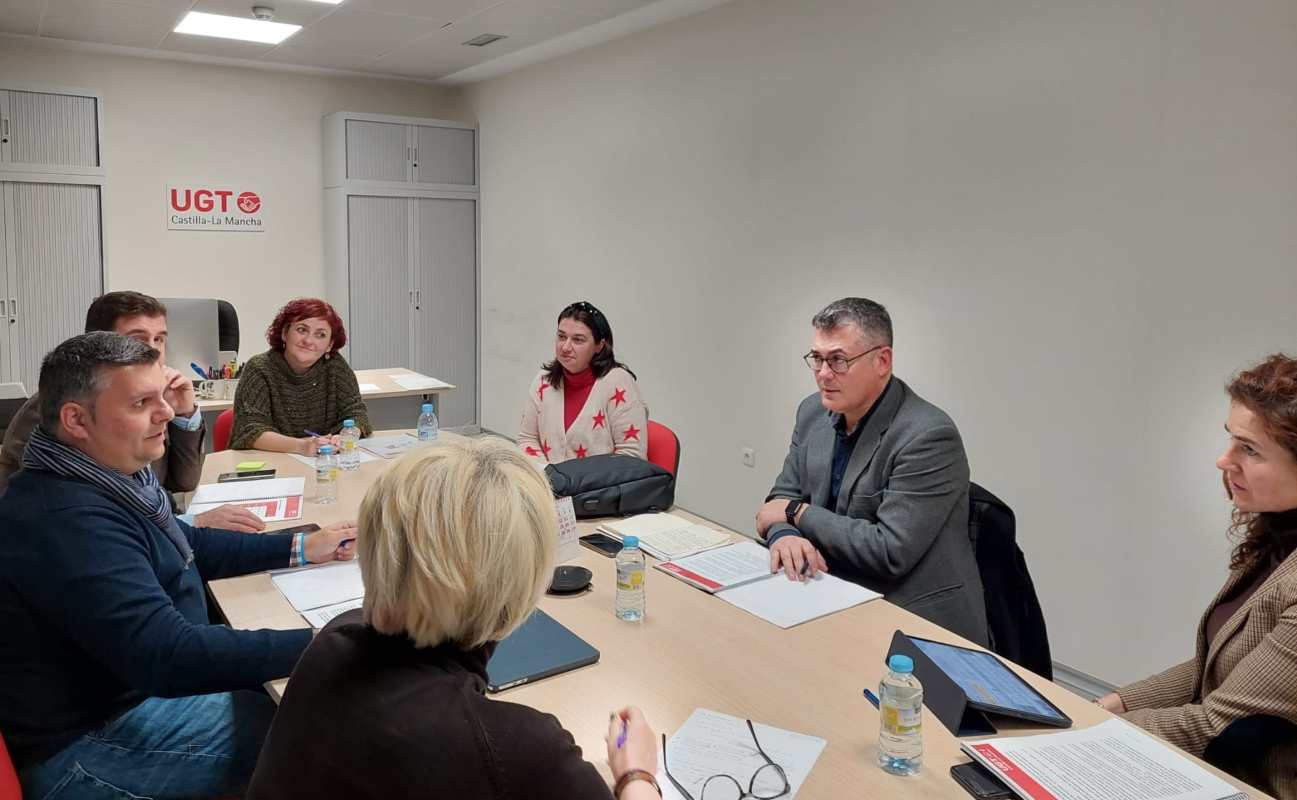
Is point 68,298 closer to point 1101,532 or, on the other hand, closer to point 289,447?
point 289,447

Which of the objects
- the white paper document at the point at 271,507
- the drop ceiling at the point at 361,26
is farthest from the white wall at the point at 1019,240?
the white paper document at the point at 271,507

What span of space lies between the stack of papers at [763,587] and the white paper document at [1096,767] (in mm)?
600

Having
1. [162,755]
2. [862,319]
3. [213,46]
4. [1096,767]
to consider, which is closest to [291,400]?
[162,755]

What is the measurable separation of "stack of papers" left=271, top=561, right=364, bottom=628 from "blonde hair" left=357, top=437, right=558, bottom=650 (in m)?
0.82

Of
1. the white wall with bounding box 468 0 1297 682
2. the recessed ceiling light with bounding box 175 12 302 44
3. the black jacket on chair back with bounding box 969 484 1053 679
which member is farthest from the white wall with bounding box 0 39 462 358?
the black jacket on chair back with bounding box 969 484 1053 679

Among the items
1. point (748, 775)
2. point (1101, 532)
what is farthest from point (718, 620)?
point (1101, 532)

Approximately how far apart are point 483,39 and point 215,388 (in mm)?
2846

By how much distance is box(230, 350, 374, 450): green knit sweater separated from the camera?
143 inches

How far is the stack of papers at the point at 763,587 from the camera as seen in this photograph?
212 centimetres

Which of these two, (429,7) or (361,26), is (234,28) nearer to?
(361,26)

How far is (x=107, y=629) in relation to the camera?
1647 mm

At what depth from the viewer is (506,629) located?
126 centimetres

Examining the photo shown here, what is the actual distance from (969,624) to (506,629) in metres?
1.53

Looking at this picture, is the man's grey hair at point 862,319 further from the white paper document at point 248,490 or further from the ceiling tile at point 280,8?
the ceiling tile at point 280,8
